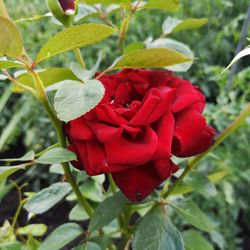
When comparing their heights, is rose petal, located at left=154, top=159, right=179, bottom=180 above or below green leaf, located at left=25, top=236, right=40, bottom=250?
above

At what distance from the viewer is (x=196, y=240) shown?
2.37 ft

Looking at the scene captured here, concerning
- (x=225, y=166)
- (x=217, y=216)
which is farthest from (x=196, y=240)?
(x=217, y=216)

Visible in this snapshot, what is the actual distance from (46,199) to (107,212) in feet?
0.30

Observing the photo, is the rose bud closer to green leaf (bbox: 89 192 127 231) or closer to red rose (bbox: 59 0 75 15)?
red rose (bbox: 59 0 75 15)

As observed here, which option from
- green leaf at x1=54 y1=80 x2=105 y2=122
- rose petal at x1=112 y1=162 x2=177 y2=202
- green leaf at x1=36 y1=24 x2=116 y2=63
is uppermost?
green leaf at x1=36 y1=24 x2=116 y2=63

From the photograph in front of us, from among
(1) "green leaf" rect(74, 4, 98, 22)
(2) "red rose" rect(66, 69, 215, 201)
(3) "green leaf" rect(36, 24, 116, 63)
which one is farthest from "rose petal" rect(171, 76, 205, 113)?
(1) "green leaf" rect(74, 4, 98, 22)

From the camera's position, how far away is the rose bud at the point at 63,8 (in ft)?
1.70

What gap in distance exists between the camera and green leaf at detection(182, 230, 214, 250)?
71cm

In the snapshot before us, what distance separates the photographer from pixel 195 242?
28.4 inches

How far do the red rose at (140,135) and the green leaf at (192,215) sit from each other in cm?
15

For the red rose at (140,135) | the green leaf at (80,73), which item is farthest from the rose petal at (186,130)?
the green leaf at (80,73)

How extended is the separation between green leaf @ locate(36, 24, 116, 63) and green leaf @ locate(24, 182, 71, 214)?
0.75 ft

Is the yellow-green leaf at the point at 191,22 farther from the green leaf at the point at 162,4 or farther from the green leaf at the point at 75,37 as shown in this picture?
the green leaf at the point at 75,37

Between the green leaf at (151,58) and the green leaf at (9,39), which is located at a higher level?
the green leaf at (9,39)
